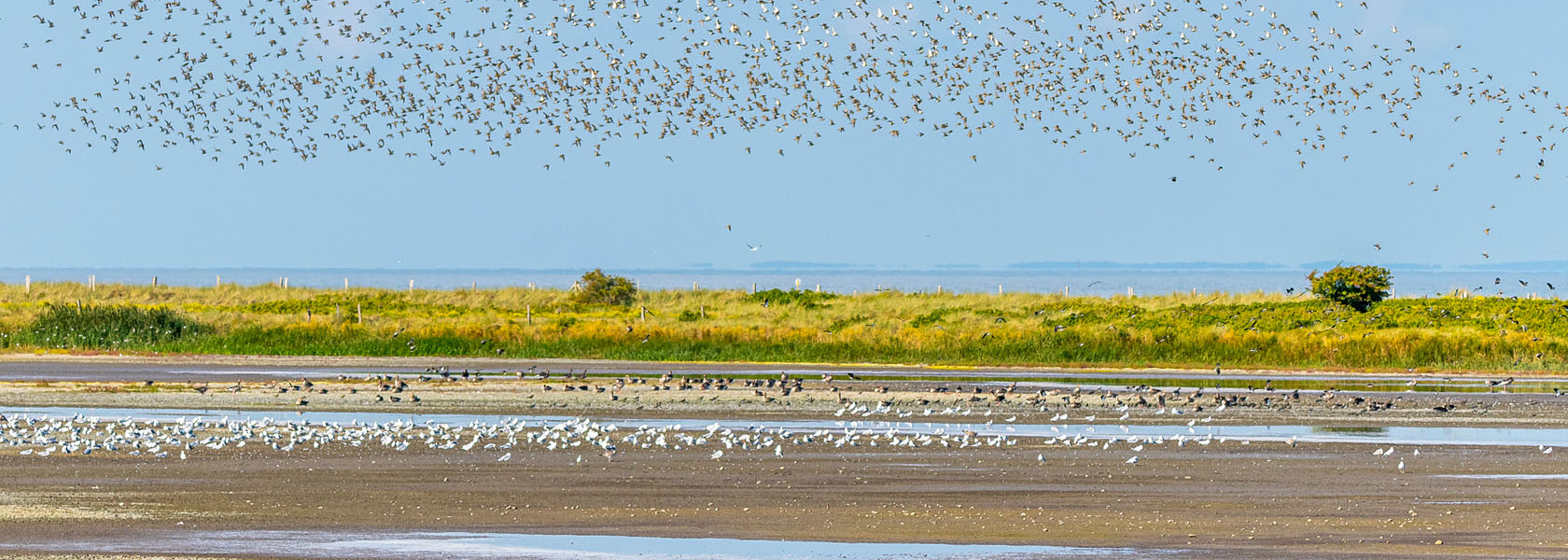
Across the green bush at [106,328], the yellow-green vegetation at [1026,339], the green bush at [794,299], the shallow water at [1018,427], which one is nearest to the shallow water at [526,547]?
the shallow water at [1018,427]

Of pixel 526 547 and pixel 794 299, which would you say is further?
pixel 794 299

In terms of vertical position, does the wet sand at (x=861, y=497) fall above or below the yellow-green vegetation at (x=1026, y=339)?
below

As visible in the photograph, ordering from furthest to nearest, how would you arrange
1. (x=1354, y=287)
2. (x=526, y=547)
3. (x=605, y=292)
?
1. (x=605, y=292)
2. (x=1354, y=287)
3. (x=526, y=547)

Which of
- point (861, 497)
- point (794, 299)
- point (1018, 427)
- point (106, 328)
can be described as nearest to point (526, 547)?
point (861, 497)

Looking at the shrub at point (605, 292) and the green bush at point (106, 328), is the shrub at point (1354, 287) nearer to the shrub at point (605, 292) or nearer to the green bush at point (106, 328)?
the green bush at point (106, 328)

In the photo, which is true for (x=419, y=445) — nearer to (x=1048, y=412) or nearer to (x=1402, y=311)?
(x=1048, y=412)

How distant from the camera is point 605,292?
9362cm

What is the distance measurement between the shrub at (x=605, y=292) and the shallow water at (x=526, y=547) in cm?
7604

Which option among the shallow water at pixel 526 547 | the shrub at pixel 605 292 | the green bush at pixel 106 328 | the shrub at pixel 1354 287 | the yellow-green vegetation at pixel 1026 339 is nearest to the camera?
the shallow water at pixel 526 547

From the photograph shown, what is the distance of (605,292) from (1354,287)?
42.9 meters

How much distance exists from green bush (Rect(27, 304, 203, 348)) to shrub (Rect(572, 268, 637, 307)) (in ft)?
128

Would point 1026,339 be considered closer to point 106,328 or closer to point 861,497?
point 106,328

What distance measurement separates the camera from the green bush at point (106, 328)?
5059cm

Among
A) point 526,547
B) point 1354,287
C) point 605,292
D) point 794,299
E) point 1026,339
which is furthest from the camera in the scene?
point 605,292
